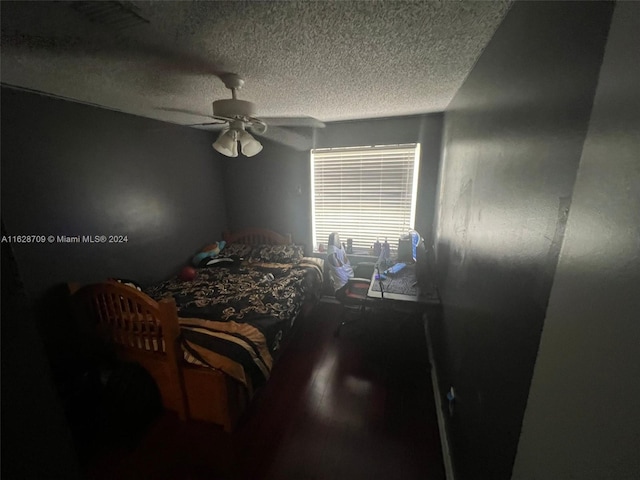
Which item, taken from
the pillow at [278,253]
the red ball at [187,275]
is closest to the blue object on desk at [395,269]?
the pillow at [278,253]

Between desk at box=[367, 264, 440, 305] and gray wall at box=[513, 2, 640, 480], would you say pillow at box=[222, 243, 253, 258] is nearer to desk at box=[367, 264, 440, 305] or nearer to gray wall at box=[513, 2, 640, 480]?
desk at box=[367, 264, 440, 305]

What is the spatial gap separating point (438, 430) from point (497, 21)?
7.66 ft

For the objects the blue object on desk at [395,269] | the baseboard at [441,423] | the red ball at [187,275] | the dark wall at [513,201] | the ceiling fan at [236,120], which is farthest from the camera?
the red ball at [187,275]

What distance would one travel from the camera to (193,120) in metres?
2.72

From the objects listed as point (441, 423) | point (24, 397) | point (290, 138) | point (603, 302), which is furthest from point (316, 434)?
point (290, 138)

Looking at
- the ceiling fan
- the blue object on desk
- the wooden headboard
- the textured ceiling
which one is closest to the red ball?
the wooden headboard

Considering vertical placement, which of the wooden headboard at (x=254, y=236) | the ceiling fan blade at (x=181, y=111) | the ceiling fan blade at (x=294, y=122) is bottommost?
the wooden headboard at (x=254, y=236)

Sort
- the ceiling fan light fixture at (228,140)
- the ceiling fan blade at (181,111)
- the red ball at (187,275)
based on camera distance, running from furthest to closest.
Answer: the red ball at (187,275), the ceiling fan blade at (181,111), the ceiling fan light fixture at (228,140)

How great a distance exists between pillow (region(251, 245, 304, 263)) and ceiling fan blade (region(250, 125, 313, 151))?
1.35 m

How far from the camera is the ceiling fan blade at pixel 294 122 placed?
276cm

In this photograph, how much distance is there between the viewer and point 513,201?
819mm

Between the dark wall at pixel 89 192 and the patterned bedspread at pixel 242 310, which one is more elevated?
the dark wall at pixel 89 192

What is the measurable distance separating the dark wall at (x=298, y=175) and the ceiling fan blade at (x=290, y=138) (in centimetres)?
7

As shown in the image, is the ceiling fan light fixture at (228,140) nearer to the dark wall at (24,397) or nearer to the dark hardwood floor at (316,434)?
the dark wall at (24,397)
